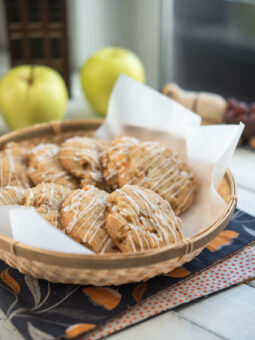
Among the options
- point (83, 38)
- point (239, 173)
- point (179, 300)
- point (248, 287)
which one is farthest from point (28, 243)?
point (83, 38)

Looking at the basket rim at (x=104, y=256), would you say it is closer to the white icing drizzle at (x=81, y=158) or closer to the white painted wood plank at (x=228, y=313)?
the white painted wood plank at (x=228, y=313)

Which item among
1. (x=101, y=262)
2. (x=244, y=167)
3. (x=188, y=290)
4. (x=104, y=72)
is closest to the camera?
(x=101, y=262)

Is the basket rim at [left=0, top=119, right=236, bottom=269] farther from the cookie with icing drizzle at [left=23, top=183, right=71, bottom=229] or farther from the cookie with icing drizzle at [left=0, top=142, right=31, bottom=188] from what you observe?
the cookie with icing drizzle at [left=0, top=142, right=31, bottom=188]

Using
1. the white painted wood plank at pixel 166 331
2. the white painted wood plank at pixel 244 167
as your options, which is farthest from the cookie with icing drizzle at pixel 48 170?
the white painted wood plank at pixel 244 167

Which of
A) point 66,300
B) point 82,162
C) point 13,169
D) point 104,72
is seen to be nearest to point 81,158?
point 82,162

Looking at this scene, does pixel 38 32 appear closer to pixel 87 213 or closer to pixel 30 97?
pixel 30 97

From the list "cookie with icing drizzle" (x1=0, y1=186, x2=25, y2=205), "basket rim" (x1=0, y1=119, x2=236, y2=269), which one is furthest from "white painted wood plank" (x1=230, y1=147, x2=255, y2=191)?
"cookie with icing drizzle" (x1=0, y1=186, x2=25, y2=205)

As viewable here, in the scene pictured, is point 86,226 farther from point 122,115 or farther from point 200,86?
point 200,86
